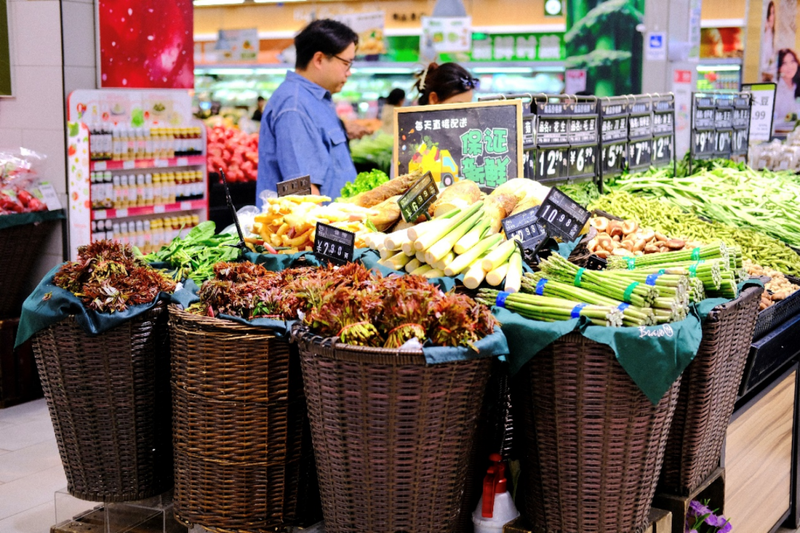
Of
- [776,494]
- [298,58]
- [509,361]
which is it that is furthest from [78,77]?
[776,494]

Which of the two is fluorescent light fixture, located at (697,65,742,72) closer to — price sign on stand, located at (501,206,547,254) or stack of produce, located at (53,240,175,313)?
price sign on stand, located at (501,206,547,254)

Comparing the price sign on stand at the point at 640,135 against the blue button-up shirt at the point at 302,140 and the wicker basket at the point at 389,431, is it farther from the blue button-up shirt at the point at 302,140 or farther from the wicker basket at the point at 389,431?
the wicker basket at the point at 389,431

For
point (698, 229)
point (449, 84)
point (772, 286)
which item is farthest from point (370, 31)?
point (772, 286)

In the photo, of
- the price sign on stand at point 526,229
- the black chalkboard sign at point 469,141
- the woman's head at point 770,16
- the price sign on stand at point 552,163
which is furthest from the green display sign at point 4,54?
the woman's head at point 770,16

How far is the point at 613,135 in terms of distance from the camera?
5.05 metres

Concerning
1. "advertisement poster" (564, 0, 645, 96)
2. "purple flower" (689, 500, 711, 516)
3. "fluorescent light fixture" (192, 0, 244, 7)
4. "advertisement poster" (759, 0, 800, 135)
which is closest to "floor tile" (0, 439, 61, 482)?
"purple flower" (689, 500, 711, 516)

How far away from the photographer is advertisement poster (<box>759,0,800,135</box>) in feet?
37.8

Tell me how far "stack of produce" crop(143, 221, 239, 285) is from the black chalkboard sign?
1.05 meters

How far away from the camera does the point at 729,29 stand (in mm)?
11570

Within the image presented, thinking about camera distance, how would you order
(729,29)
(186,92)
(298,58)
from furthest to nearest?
1. (729,29)
2. (186,92)
3. (298,58)

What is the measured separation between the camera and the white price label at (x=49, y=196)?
552cm

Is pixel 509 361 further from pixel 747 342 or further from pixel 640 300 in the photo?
pixel 747 342

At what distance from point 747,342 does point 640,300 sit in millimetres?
898

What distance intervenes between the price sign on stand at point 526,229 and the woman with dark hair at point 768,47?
397 inches
